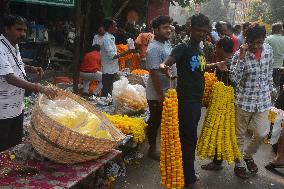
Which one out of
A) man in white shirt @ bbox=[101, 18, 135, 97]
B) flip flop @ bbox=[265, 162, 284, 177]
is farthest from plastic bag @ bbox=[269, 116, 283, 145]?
man in white shirt @ bbox=[101, 18, 135, 97]

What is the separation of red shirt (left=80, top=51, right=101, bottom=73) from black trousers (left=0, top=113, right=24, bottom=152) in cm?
444

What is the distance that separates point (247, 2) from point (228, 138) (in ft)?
168

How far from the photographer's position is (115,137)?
4117 millimetres

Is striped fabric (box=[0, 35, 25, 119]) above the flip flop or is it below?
above

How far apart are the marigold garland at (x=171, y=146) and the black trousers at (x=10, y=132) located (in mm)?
1504

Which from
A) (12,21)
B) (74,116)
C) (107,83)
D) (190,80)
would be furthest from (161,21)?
(107,83)

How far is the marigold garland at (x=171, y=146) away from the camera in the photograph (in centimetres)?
406

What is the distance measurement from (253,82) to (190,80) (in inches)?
39.0

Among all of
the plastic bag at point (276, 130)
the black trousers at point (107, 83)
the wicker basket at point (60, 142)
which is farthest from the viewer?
the black trousers at point (107, 83)

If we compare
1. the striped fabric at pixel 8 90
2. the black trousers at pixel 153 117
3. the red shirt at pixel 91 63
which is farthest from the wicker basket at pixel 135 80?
the striped fabric at pixel 8 90

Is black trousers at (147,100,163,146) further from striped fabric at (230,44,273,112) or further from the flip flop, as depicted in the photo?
the flip flop

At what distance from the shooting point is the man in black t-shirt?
4137mm

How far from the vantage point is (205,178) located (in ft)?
16.5

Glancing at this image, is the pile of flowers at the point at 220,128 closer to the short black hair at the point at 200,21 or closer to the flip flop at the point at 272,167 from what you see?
the flip flop at the point at 272,167
